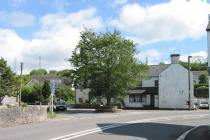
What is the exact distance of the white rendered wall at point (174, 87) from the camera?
2791 inches

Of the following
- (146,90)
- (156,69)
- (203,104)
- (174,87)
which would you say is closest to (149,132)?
(203,104)

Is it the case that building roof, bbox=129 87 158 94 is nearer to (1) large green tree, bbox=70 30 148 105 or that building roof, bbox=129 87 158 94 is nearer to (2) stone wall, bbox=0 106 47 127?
(1) large green tree, bbox=70 30 148 105

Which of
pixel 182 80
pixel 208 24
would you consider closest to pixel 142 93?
pixel 182 80

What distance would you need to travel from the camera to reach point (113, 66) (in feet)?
184

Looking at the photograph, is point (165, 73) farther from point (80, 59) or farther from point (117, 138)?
point (117, 138)

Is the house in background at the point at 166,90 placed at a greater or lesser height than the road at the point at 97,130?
greater

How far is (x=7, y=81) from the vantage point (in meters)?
67.8

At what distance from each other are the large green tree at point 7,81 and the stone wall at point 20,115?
119 ft

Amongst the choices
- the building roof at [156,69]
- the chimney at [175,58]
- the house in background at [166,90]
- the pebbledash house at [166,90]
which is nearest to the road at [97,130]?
the pebbledash house at [166,90]

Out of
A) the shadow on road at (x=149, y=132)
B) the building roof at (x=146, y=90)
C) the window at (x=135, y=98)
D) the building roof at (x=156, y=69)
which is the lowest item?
the shadow on road at (x=149, y=132)

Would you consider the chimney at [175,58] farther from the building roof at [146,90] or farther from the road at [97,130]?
the road at [97,130]

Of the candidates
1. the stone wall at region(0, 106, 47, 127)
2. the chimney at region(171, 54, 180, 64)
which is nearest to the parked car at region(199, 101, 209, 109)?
the chimney at region(171, 54, 180, 64)

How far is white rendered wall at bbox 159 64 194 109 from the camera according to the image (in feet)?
233

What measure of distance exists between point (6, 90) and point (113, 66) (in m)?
19.6
